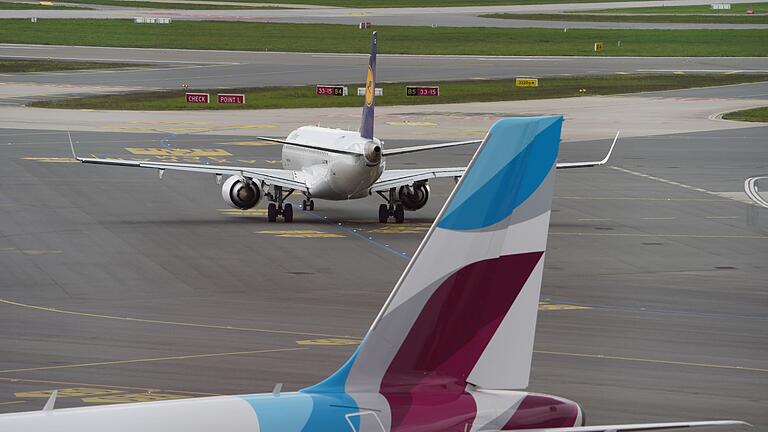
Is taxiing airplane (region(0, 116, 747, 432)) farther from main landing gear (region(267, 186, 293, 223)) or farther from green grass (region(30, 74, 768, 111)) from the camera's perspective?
green grass (region(30, 74, 768, 111))

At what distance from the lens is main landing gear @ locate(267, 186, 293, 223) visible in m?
50.2

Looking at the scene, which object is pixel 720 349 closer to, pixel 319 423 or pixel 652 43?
pixel 319 423

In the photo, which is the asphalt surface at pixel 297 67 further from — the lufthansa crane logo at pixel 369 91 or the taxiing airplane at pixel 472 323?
the taxiing airplane at pixel 472 323

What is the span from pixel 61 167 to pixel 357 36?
97.1m

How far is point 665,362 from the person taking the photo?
2778 centimetres

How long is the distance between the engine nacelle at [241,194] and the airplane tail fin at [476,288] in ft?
125

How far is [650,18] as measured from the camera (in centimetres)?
18950

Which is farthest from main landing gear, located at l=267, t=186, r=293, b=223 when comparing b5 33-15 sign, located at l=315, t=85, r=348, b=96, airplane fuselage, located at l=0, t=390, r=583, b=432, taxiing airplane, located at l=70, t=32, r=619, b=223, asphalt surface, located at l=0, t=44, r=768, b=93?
asphalt surface, located at l=0, t=44, r=768, b=93

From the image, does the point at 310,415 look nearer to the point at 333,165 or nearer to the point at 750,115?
the point at 333,165

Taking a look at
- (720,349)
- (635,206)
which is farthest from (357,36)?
(720,349)

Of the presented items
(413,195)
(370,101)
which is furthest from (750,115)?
(370,101)

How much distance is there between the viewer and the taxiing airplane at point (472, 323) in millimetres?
11453

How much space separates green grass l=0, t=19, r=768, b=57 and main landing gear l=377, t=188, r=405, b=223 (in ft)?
301

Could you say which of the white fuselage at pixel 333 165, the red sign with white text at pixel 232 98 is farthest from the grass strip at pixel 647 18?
the white fuselage at pixel 333 165
